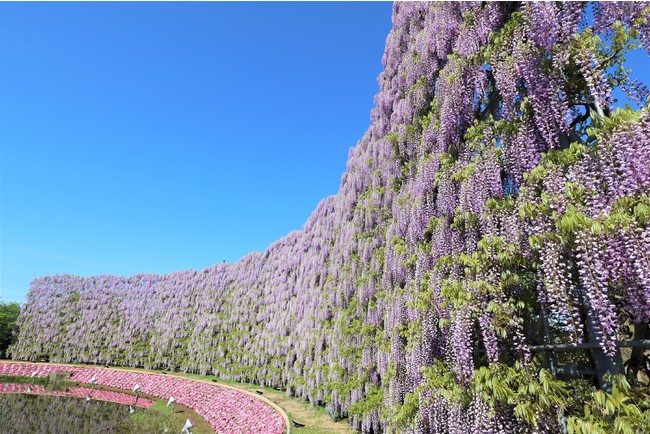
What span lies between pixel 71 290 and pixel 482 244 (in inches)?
1429

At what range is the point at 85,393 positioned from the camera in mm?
17938

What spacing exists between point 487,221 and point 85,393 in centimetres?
2160

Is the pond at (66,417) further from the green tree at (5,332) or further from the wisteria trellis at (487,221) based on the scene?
the green tree at (5,332)

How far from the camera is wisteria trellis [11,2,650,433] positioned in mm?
3771

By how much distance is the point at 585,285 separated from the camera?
3.57 meters

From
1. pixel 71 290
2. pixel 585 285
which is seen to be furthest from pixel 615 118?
pixel 71 290

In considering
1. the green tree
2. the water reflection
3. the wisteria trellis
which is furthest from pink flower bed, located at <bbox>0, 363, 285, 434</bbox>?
the green tree

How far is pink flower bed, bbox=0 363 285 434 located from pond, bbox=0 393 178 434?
2193 mm

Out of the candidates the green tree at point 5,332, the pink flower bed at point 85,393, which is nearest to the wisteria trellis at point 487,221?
the pink flower bed at point 85,393

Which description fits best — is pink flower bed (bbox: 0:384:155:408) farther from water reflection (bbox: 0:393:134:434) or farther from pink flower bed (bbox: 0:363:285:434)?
water reflection (bbox: 0:393:134:434)

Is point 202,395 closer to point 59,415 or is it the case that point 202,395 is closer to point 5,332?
point 59,415

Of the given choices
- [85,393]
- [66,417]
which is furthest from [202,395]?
[85,393]

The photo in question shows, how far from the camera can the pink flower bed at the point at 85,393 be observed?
16469mm

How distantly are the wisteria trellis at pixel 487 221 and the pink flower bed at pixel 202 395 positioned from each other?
231cm
